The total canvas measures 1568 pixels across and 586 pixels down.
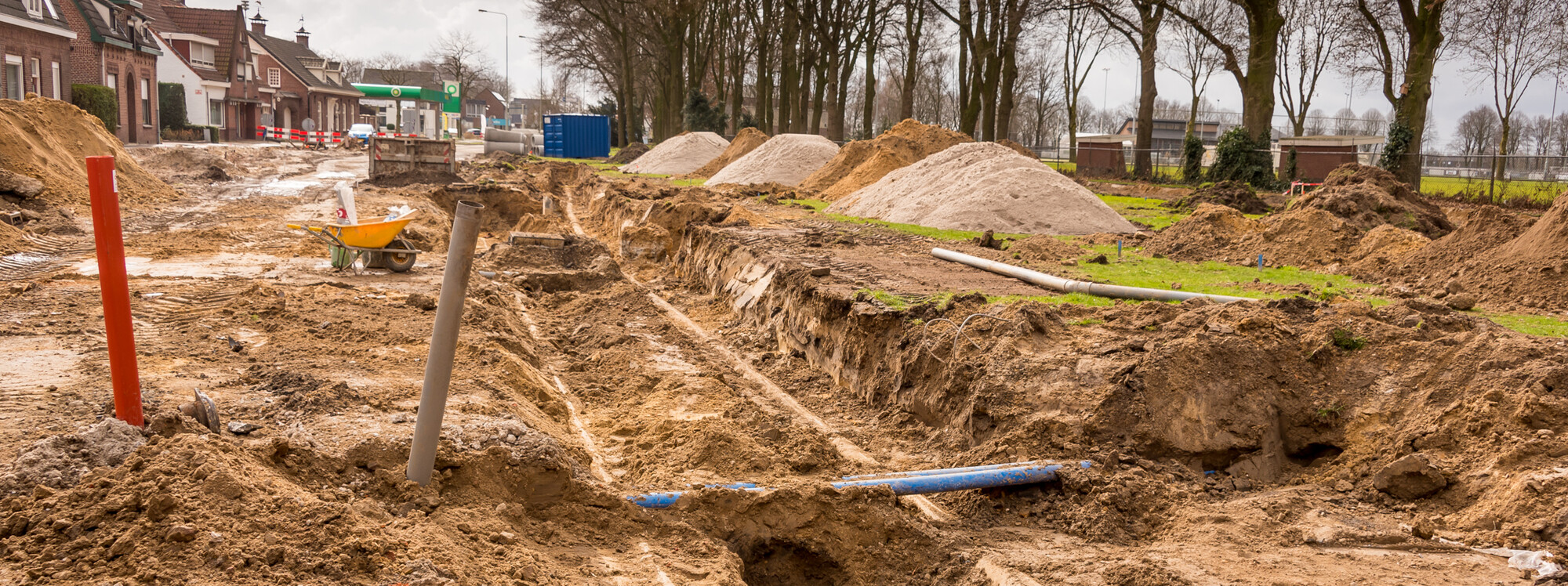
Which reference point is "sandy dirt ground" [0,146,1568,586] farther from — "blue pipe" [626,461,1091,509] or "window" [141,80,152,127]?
"window" [141,80,152,127]

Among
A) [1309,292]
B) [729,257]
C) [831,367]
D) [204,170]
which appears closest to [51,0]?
[204,170]

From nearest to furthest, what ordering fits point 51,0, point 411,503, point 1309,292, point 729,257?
point 411,503
point 1309,292
point 729,257
point 51,0

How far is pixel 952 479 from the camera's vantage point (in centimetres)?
513

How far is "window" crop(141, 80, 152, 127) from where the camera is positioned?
4438 centimetres

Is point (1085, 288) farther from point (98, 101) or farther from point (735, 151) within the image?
point (98, 101)

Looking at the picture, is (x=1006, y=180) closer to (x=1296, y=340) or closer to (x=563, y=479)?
(x=1296, y=340)

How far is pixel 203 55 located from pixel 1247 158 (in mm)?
56139

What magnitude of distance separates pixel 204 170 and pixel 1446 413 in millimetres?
29296

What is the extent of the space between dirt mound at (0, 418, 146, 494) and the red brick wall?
35929mm

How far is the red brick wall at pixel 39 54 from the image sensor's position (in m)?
31.8

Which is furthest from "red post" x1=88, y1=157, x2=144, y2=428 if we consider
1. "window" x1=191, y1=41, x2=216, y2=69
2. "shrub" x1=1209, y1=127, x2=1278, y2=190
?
"window" x1=191, y1=41, x2=216, y2=69

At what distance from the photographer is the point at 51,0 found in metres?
36.2

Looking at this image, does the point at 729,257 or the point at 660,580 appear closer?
the point at 660,580

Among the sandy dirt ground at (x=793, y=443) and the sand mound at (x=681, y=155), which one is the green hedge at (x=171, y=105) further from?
the sandy dirt ground at (x=793, y=443)
